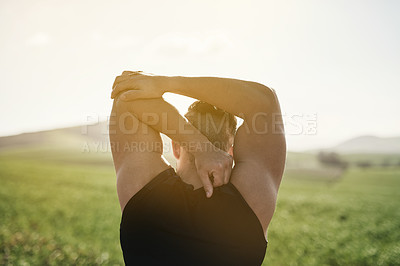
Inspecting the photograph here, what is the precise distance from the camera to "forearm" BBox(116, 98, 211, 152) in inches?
63.7

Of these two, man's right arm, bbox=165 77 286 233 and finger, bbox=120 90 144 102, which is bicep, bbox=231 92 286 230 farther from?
finger, bbox=120 90 144 102

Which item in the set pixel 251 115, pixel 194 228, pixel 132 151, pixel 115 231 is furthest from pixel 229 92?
pixel 115 231

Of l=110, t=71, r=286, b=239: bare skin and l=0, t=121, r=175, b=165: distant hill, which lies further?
l=0, t=121, r=175, b=165: distant hill

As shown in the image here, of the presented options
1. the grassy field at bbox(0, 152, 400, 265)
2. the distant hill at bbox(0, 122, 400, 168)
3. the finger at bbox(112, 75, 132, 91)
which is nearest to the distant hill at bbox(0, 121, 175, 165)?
the distant hill at bbox(0, 122, 400, 168)

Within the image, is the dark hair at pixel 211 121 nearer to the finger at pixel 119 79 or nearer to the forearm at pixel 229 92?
the forearm at pixel 229 92

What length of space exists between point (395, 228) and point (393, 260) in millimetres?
4826

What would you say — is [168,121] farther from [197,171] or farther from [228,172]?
[228,172]

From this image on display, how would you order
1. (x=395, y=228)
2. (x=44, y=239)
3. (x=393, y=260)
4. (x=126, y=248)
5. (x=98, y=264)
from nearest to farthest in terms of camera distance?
(x=126, y=248), (x=98, y=264), (x=393, y=260), (x=44, y=239), (x=395, y=228)

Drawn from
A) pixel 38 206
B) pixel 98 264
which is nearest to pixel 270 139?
pixel 98 264

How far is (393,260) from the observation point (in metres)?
9.05

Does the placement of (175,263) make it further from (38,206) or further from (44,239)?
(38,206)

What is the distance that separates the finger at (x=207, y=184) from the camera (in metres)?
1.50

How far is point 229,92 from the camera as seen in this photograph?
5.45ft

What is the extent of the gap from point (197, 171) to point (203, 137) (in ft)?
0.61
